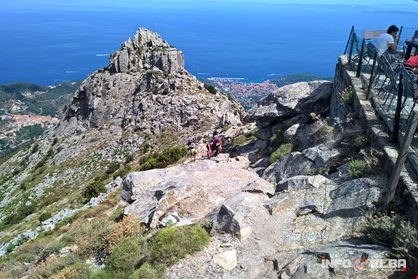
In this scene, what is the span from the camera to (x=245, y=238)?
9.00 metres

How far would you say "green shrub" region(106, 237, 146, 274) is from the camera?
361 inches

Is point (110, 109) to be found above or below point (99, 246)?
below

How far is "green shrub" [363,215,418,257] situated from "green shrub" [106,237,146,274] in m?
5.19

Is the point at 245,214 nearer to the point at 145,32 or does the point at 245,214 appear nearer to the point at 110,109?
the point at 110,109

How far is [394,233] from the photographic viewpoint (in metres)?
7.09

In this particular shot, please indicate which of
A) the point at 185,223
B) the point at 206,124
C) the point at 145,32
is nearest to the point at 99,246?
the point at 185,223

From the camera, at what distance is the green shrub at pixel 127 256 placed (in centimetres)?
916

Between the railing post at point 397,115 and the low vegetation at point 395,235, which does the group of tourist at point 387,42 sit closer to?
the railing post at point 397,115

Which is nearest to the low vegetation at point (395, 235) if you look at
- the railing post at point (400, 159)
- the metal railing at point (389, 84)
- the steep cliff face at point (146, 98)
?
the railing post at point (400, 159)

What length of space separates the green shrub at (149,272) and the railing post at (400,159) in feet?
16.1

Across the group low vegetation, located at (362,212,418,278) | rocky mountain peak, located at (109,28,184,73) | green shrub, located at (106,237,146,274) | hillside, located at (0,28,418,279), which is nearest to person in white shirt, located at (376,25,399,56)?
hillside, located at (0,28,418,279)

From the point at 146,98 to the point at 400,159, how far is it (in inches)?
1528

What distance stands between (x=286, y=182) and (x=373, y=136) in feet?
8.80

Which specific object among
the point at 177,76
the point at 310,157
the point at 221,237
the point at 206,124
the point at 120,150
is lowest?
the point at 120,150
